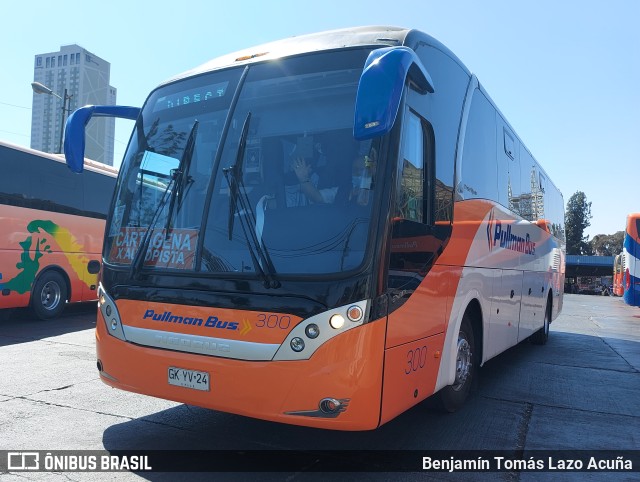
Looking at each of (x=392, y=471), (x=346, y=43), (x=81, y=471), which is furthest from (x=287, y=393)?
(x=346, y=43)

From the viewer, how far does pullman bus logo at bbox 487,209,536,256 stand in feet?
21.2

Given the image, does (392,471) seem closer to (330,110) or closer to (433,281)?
(433,281)

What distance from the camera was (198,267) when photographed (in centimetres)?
410

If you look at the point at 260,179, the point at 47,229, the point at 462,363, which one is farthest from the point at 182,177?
the point at 47,229

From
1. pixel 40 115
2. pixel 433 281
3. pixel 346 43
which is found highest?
pixel 40 115

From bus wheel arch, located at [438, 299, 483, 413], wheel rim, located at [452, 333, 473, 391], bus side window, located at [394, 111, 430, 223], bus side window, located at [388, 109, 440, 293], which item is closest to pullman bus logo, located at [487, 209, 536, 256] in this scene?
bus wheel arch, located at [438, 299, 483, 413]

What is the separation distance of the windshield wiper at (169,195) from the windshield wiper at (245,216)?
437 mm

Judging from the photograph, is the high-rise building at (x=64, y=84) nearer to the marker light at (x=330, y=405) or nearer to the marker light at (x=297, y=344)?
the marker light at (x=297, y=344)

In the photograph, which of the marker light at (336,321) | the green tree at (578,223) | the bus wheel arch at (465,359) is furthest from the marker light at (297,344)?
the green tree at (578,223)

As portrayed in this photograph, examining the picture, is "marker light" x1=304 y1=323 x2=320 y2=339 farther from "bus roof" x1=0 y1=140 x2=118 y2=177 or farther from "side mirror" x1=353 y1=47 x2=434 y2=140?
"bus roof" x1=0 y1=140 x2=118 y2=177

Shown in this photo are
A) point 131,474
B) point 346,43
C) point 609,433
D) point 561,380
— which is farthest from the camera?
point 561,380

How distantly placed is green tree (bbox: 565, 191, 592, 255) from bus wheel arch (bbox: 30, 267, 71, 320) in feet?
282

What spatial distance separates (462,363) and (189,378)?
293cm

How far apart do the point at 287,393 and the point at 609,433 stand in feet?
11.4
